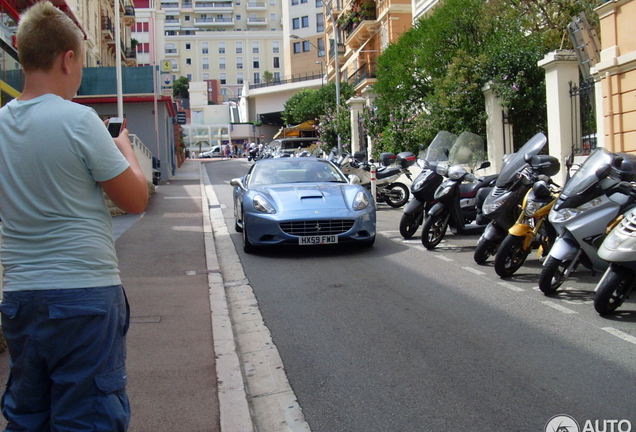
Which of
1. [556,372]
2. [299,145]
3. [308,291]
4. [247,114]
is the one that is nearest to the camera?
[556,372]

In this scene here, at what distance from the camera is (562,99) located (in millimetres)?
14156

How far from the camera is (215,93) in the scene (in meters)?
114

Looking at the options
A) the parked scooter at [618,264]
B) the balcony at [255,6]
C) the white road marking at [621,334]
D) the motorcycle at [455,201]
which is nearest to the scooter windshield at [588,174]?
the parked scooter at [618,264]

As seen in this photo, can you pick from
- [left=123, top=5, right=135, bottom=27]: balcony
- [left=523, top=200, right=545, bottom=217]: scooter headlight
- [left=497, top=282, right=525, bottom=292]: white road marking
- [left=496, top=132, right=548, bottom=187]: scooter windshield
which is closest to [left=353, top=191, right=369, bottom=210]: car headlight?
[left=496, top=132, right=548, bottom=187]: scooter windshield

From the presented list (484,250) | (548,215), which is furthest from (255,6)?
(548,215)

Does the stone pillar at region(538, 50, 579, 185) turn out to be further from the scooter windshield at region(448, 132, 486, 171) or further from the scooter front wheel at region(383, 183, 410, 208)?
the scooter front wheel at region(383, 183, 410, 208)

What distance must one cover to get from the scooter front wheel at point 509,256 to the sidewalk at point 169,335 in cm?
316

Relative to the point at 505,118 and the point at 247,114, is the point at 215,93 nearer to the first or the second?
the point at 247,114

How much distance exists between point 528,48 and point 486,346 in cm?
1409

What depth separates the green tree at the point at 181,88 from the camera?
109 metres

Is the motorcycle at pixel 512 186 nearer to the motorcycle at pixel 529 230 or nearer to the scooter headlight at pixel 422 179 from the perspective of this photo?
the motorcycle at pixel 529 230

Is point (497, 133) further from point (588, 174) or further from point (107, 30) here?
point (107, 30)

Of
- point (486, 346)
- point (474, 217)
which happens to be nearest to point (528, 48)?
point (474, 217)

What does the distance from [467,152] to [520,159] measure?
140 inches
